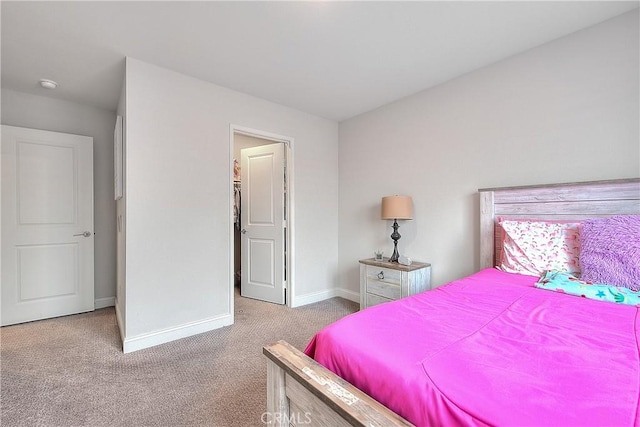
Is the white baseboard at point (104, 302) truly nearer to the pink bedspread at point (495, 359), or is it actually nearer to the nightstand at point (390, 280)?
the nightstand at point (390, 280)

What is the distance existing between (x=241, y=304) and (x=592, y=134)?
3.67m

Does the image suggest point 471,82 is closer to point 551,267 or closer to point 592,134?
point 592,134

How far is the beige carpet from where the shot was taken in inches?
62.2

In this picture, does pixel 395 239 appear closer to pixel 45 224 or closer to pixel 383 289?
pixel 383 289

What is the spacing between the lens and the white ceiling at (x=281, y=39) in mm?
1816

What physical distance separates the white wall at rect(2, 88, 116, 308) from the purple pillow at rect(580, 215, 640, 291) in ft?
15.0

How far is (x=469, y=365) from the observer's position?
83cm

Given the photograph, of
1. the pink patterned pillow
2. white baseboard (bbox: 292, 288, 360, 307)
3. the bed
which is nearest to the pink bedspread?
the bed

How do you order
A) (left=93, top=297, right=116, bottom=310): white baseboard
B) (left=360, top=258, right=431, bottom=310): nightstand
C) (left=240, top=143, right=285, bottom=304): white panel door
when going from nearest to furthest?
(left=360, top=258, right=431, bottom=310): nightstand < (left=93, top=297, right=116, bottom=310): white baseboard < (left=240, top=143, right=285, bottom=304): white panel door

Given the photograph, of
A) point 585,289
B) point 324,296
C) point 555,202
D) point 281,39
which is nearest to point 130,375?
point 324,296

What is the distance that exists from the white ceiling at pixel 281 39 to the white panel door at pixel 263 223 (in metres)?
1.00

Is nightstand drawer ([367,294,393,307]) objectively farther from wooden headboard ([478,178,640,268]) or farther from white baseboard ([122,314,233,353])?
Answer: white baseboard ([122,314,233,353])

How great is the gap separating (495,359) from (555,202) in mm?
1749
